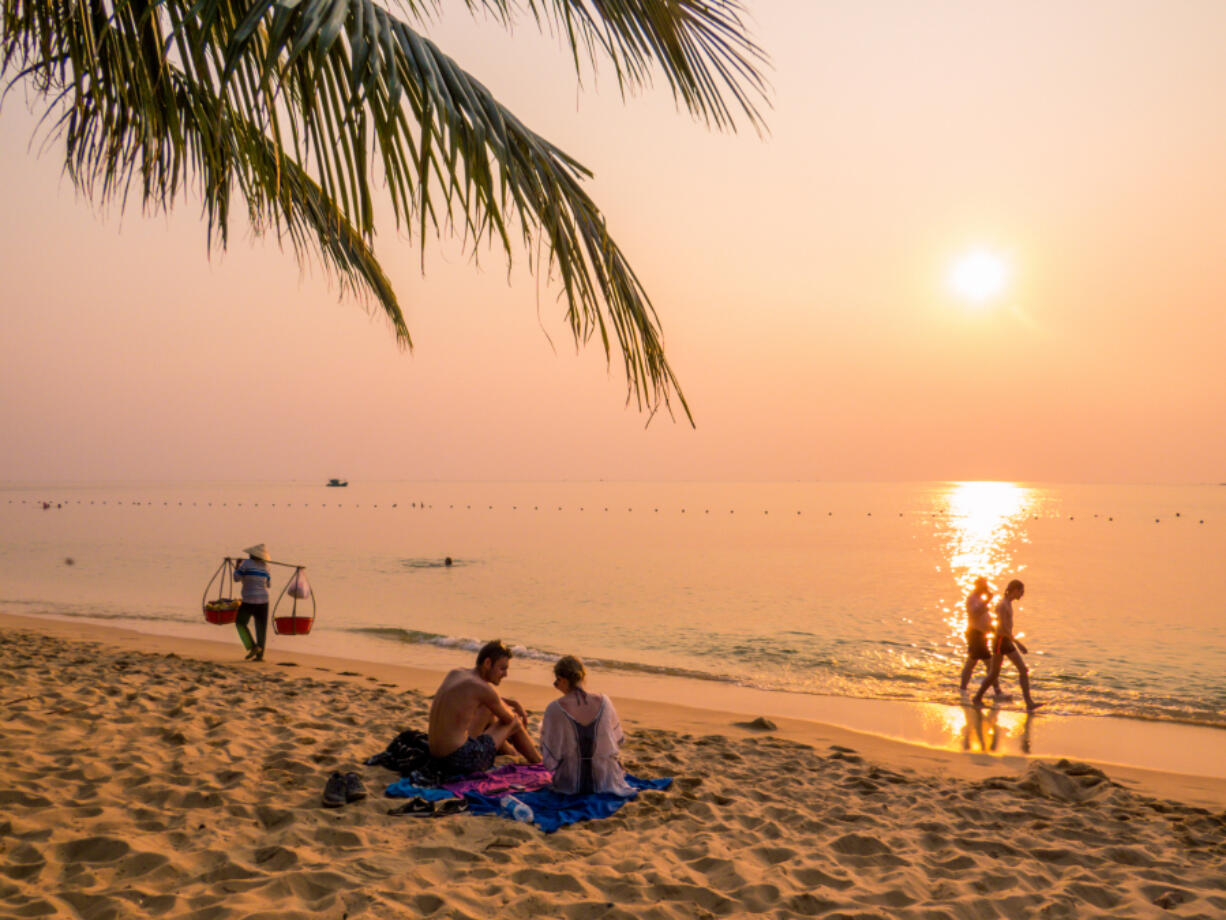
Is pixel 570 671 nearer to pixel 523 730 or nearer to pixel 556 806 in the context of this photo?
pixel 556 806

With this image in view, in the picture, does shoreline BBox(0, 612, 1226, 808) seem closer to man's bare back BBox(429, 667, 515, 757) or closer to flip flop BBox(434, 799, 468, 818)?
man's bare back BBox(429, 667, 515, 757)

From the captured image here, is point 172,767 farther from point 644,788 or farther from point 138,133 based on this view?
point 138,133

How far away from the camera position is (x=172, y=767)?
5848mm

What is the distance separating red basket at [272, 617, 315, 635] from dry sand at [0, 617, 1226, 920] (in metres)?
2.83

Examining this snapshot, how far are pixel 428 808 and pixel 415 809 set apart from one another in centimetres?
8

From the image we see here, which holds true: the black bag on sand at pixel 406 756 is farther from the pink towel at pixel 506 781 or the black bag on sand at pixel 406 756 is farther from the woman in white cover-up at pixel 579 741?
the woman in white cover-up at pixel 579 741

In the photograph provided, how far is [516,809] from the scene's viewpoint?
5344 mm

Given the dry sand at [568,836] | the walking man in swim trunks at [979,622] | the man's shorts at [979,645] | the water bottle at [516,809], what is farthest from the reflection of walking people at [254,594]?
the man's shorts at [979,645]

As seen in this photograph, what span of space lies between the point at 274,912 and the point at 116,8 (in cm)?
362

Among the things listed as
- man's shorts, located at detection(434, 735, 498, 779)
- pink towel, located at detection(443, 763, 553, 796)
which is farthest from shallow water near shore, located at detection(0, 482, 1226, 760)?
man's shorts, located at detection(434, 735, 498, 779)

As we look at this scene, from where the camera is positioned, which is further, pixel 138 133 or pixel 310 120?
pixel 138 133

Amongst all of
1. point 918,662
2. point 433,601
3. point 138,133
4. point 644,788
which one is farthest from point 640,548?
point 138,133

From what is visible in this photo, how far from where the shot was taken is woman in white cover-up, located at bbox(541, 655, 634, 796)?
18.9ft

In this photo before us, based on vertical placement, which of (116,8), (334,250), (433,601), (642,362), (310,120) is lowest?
(433,601)
